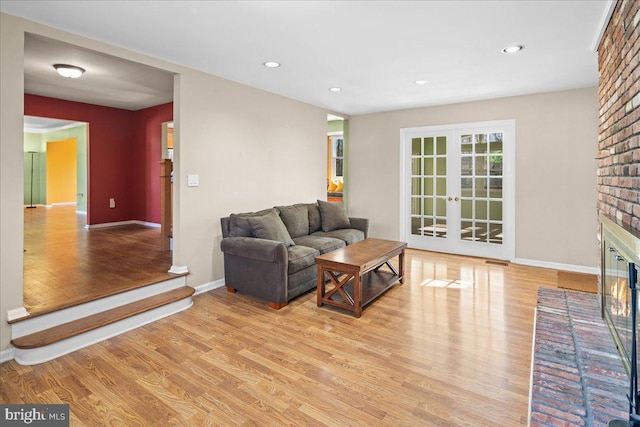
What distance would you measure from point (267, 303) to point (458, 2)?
305 centimetres

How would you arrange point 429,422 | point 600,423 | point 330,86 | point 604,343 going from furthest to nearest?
point 330,86, point 604,343, point 429,422, point 600,423

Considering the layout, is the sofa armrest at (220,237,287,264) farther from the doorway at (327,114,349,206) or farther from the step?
the doorway at (327,114,349,206)

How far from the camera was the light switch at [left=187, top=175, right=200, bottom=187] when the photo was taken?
151 inches

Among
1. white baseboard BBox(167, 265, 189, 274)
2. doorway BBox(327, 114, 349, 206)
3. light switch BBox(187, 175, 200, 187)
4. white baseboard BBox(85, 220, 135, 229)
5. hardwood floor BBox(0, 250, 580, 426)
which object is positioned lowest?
hardwood floor BBox(0, 250, 580, 426)

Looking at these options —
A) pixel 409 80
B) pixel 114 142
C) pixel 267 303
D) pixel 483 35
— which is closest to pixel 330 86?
pixel 409 80

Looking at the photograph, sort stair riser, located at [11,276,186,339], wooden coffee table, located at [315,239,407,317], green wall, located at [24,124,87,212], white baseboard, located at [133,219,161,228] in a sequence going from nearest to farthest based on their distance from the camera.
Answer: stair riser, located at [11,276,186,339] < wooden coffee table, located at [315,239,407,317] < white baseboard, located at [133,219,161,228] < green wall, located at [24,124,87,212]

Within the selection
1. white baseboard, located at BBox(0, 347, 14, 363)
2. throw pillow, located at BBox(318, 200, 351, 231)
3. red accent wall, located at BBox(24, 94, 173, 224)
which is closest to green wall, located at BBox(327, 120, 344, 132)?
throw pillow, located at BBox(318, 200, 351, 231)

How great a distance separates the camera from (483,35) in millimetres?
3029

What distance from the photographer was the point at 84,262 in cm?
427

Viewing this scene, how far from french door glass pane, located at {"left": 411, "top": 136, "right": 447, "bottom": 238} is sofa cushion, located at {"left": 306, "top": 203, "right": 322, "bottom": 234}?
1.94m

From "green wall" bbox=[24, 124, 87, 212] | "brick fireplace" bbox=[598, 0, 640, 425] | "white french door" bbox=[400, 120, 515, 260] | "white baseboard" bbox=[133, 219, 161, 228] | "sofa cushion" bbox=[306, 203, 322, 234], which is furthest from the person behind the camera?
"green wall" bbox=[24, 124, 87, 212]

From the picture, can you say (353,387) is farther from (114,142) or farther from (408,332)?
(114,142)

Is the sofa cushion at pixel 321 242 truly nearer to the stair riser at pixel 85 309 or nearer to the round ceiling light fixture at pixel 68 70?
the stair riser at pixel 85 309

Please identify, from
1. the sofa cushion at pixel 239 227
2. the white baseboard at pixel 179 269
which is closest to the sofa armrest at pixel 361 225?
the sofa cushion at pixel 239 227
